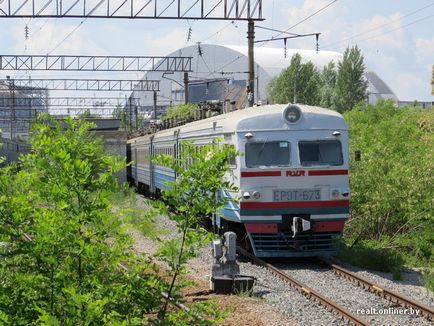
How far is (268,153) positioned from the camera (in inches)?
567

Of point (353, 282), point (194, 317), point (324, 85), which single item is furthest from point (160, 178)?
point (324, 85)

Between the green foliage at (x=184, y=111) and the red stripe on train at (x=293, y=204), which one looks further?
the green foliage at (x=184, y=111)

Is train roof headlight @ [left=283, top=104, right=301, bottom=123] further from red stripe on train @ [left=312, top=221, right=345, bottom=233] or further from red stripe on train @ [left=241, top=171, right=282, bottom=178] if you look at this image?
red stripe on train @ [left=312, top=221, right=345, bottom=233]

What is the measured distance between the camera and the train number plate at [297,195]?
46.9 ft

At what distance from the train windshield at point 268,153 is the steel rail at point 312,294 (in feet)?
6.13

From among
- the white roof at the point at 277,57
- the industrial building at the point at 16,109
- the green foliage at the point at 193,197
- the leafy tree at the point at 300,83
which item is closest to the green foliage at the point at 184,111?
the industrial building at the point at 16,109

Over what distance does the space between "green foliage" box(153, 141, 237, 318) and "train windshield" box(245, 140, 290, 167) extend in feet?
25.0

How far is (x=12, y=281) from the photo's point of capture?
653cm

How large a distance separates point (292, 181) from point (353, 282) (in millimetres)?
2490

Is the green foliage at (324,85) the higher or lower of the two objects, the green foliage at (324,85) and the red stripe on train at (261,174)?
the higher

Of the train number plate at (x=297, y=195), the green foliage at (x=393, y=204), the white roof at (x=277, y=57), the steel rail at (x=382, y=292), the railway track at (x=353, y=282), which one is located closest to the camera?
the railway track at (x=353, y=282)

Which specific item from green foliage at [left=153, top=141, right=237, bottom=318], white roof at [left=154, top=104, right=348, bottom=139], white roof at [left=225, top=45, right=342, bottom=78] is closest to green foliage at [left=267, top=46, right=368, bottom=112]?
white roof at [left=225, top=45, right=342, bottom=78]

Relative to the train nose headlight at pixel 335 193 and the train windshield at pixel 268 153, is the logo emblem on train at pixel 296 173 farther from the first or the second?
the train nose headlight at pixel 335 193

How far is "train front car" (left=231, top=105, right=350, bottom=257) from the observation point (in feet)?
46.6
